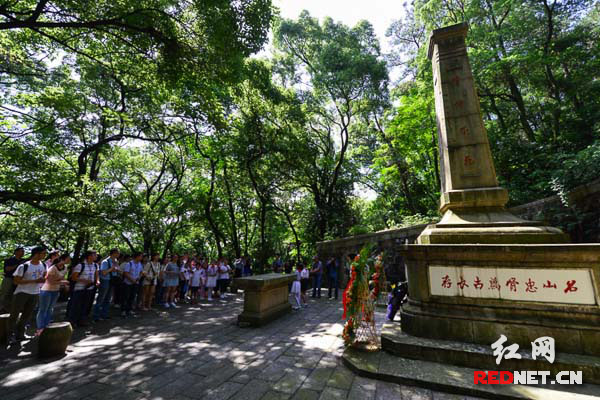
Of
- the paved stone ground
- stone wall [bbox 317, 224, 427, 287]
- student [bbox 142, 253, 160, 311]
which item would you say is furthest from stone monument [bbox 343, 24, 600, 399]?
student [bbox 142, 253, 160, 311]

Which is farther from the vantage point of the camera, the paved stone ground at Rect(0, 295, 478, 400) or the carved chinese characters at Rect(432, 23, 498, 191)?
the carved chinese characters at Rect(432, 23, 498, 191)

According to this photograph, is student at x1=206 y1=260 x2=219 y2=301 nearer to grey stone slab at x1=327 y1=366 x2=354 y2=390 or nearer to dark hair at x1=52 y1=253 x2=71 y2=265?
dark hair at x1=52 y1=253 x2=71 y2=265

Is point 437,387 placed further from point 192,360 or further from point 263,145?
point 263,145

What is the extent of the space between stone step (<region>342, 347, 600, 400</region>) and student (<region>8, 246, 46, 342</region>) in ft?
18.6

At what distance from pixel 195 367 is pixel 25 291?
12.2 ft

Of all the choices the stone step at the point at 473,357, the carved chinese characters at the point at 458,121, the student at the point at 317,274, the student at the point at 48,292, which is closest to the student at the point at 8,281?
the student at the point at 48,292

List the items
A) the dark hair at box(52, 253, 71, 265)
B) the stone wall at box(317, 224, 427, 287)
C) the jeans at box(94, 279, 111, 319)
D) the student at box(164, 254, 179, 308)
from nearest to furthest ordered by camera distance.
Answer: the dark hair at box(52, 253, 71, 265) → the jeans at box(94, 279, 111, 319) → the student at box(164, 254, 179, 308) → the stone wall at box(317, 224, 427, 287)

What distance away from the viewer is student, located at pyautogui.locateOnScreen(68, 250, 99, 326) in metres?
5.65

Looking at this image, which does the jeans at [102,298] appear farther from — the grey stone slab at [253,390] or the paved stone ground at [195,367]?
the grey stone slab at [253,390]

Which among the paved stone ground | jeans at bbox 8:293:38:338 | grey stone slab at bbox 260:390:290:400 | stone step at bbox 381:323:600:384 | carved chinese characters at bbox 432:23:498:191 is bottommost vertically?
the paved stone ground

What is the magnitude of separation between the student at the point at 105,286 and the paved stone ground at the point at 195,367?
28.0 inches

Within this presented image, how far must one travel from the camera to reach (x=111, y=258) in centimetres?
667

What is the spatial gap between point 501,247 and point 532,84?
13.6 meters

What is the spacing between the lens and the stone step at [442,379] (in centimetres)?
271
